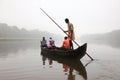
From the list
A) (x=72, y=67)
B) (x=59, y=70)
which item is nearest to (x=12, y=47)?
(x=72, y=67)

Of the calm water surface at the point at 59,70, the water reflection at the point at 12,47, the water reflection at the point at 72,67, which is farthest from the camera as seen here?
the water reflection at the point at 12,47

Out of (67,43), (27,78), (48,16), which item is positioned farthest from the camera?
(48,16)

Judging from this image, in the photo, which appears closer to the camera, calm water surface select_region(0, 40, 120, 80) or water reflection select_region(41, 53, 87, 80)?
calm water surface select_region(0, 40, 120, 80)

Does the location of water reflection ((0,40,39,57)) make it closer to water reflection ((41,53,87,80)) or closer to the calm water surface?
the calm water surface

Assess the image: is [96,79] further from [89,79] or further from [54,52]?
[54,52]

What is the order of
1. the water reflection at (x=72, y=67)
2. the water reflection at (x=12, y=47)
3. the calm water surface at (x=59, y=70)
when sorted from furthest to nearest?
1. the water reflection at (x=12, y=47)
2. the water reflection at (x=72, y=67)
3. the calm water surface at (x=59, y=70)

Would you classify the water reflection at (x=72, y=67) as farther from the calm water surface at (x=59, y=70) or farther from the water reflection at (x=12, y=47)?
the water reflection at (x=12, y=47)

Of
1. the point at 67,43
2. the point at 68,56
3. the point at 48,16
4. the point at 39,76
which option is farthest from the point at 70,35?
the point at 39,76

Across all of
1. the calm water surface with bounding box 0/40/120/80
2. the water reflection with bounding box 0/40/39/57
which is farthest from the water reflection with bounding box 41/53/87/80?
the water reflection with bounding box 0/40/39/57

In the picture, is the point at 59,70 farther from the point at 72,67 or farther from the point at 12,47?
the point at 12,47

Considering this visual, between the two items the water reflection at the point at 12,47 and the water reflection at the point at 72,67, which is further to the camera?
the water reflection at the point at 12,47

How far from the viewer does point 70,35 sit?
17172 millimetres

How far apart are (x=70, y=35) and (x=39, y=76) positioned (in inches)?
290

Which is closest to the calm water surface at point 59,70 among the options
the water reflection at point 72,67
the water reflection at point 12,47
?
the water reflection at point 72,67
